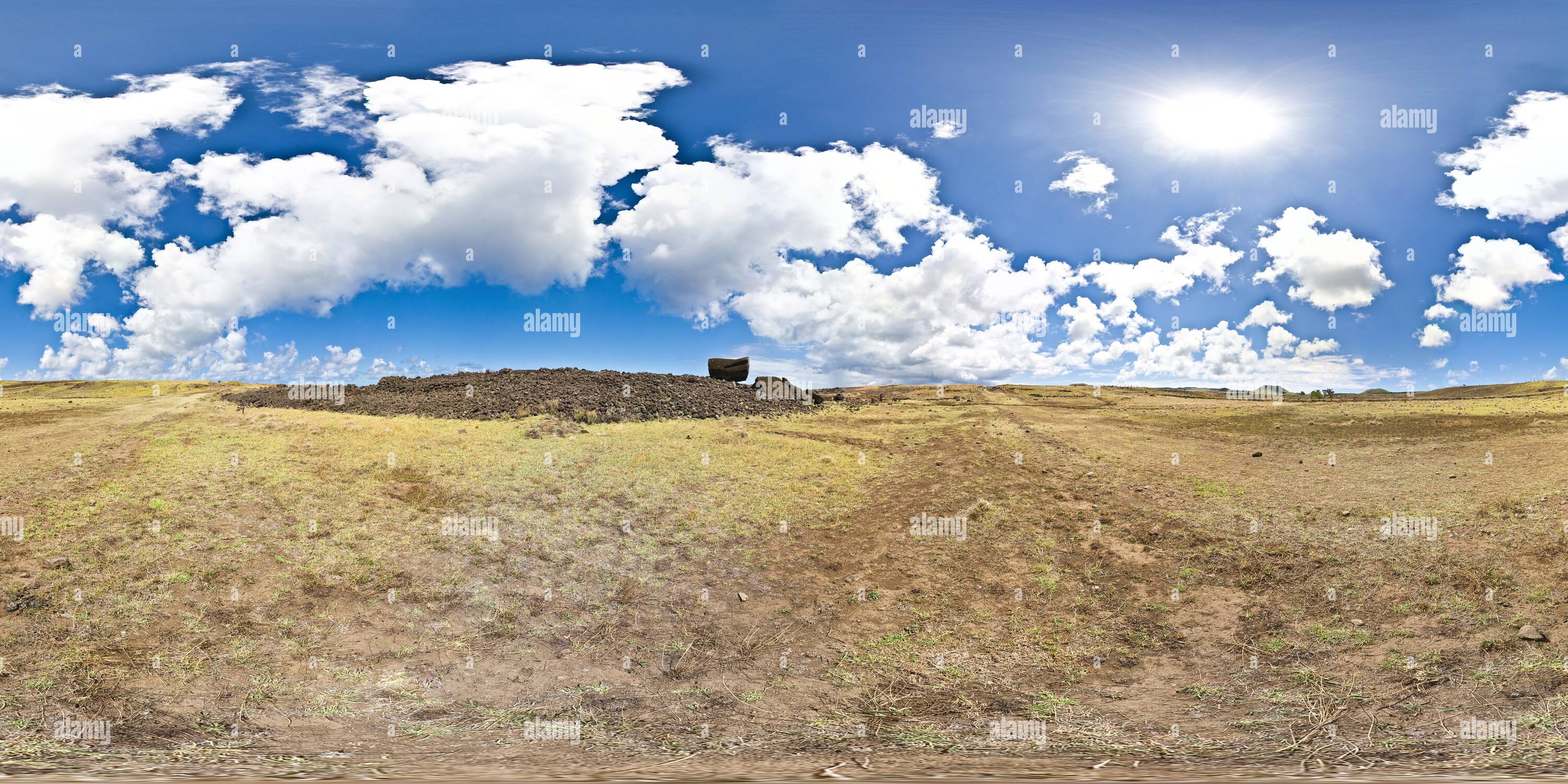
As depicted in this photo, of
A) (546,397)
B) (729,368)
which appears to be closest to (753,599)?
(546,397)

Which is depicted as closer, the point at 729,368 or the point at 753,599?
the point at 753,599

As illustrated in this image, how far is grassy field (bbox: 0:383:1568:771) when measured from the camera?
30.5 feet

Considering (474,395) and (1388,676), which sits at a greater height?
(474,395)

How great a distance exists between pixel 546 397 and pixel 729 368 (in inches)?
606

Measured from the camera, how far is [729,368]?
1812 inches

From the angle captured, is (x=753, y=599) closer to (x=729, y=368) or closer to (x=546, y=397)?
(x=546, y=397)

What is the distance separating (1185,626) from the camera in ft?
41.9

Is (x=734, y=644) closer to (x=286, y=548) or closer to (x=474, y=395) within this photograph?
(x=286, y=548)

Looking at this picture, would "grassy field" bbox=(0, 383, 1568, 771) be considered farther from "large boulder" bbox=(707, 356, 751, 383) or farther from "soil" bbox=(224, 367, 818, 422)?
"large boulder" bbox=(707, 356, 751, 383)

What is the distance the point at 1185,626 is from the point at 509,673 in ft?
38.5

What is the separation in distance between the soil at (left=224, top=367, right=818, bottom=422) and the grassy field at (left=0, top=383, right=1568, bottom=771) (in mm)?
7115

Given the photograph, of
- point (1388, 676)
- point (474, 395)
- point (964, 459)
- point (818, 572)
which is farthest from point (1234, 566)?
point (474, 395)

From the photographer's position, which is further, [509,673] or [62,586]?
[62,586]

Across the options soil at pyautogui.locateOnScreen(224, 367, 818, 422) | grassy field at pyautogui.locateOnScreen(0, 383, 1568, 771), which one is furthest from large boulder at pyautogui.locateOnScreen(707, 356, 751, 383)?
grassy field at pyautogui.locateOnScreen(0, 383, 1568, 771)
